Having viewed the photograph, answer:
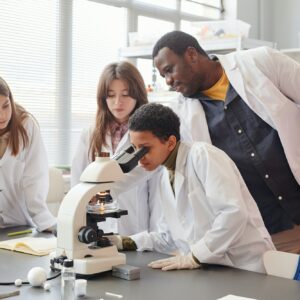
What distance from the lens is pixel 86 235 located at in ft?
4.83

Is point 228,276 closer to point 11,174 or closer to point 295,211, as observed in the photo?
point 295,211

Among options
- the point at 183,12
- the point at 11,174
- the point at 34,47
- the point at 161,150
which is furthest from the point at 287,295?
the point at 183,12

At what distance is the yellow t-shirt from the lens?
79.7 inches

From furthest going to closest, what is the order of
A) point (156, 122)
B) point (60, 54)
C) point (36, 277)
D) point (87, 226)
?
1. point (60, 54)
2. point (156, 122)
3. point (87, 226)
4. point (36, 277)

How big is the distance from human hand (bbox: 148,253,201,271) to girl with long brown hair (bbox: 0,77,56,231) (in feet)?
2.56

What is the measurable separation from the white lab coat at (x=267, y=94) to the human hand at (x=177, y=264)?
1.77 ft

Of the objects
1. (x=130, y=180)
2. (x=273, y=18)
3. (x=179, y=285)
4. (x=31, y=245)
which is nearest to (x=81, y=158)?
(x=130, y=180)

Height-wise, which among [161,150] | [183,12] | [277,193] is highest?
[183,12]

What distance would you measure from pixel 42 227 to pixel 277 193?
97 cm

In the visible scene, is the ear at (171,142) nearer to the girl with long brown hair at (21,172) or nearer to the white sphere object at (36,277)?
the white sphere object at (36,277)

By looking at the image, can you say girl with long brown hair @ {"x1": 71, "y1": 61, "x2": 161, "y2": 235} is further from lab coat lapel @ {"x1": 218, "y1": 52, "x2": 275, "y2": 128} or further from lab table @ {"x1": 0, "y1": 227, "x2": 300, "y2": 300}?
lab table @ {"x1": 0, "y1": 227, "x2": 300, "y2": 300}

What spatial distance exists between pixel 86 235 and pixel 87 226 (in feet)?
0.15

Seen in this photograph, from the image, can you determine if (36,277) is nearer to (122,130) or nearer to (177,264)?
(177,264)

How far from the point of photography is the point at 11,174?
2273mm
